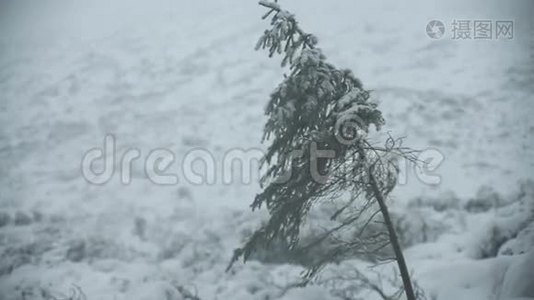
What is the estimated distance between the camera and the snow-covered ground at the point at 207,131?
10.9 m

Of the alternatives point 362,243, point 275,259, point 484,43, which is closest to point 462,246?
point 275,259

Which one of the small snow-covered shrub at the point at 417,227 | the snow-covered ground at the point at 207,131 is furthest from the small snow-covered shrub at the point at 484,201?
the small snow-covered shrub at the point at 417,227

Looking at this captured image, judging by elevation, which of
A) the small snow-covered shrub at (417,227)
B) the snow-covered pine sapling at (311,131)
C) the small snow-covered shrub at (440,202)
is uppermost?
the snow-covered pine sapling at (311,131)

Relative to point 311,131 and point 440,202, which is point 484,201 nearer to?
point 440,202

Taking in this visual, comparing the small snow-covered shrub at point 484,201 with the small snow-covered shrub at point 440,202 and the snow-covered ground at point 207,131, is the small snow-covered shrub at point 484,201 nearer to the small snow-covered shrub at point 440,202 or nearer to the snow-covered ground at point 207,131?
the snow-covered ground at point 207,131

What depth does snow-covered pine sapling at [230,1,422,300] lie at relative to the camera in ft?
18.7

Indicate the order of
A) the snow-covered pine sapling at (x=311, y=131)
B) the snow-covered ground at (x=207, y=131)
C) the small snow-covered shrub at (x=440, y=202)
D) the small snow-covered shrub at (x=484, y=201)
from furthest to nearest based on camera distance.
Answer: the small snow-covered shrub at (x=440, y=202)
the small snow-covered shrub at (x=484, y=201)
the snow-covered ground at (x=207, y=131)
the snow-covered pine sapling at (x=311, y=131)

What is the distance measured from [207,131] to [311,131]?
9770 mm

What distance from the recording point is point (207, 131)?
50.3ft

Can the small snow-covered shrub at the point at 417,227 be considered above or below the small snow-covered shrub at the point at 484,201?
below

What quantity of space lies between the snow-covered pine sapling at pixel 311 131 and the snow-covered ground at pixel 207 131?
4.63 meters

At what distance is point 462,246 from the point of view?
34.7 ft

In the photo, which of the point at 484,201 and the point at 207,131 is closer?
the point at 484,201

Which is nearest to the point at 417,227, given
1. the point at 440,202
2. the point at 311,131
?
the point at 440,202
